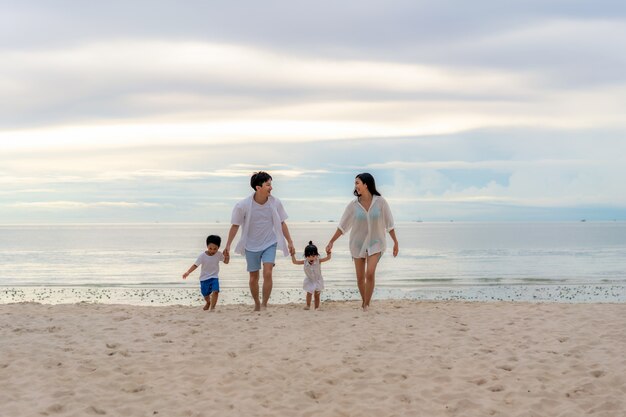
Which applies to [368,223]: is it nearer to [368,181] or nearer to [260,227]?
[368,181]

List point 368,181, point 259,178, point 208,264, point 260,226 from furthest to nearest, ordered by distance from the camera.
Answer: point 208,264 < point 368,181 < point 260,226 < point 259,178

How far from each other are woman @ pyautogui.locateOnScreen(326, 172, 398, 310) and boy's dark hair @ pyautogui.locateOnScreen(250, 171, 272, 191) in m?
1.65

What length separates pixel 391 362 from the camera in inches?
323

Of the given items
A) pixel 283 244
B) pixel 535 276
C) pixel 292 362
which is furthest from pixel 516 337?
pixel 535 276

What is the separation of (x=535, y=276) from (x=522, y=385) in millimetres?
22285

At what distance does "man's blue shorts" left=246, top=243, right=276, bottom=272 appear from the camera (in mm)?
11641

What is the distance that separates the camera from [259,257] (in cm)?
1182

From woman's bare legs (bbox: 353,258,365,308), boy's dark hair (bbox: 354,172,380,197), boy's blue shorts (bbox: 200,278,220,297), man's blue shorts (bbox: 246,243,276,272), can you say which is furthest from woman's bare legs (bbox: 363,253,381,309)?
boy's blue shorts (bbox: 200,278,220,297)

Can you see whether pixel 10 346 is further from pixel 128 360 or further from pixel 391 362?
pixel 391 362

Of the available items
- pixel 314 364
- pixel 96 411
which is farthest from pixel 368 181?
pixel 96 411

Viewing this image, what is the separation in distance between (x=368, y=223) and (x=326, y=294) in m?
8.92

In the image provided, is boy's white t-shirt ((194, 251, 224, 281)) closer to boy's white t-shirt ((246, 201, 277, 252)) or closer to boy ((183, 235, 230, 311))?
boy ((183, 235, 230, 311))

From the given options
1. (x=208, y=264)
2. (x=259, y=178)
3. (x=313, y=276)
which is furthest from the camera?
(x=313, y=276)

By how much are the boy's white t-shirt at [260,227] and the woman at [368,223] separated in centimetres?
115
